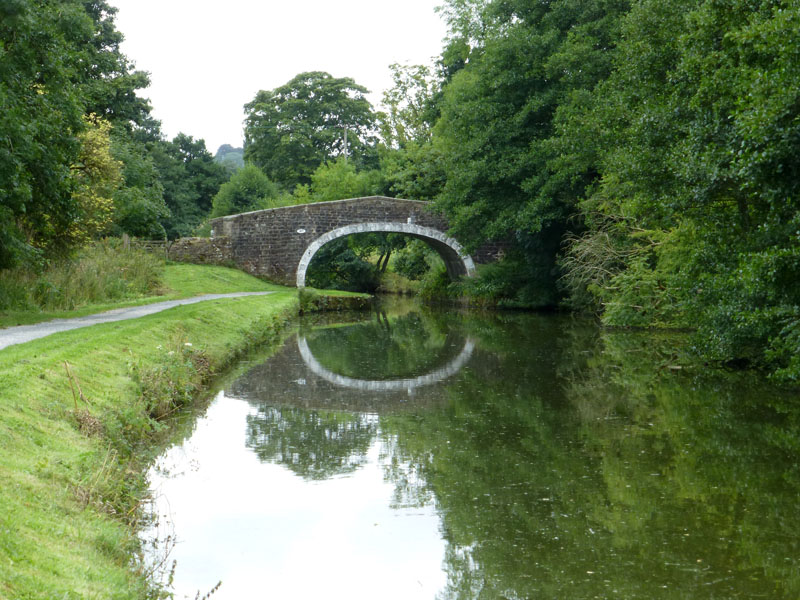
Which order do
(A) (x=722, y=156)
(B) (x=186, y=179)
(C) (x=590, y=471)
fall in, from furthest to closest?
(B) (x=186, y=179) < (A) (x=722, y=156) < (C) (x=590, y=471)

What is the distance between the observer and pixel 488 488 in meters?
6.09

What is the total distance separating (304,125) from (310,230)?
730 inches

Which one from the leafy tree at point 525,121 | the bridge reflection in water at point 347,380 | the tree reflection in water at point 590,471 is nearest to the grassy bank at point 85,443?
the bridge reflection in water at point 347,380

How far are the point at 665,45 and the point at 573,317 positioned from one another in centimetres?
1185

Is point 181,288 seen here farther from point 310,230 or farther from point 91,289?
point 310,230

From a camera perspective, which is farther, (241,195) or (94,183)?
(241,195)

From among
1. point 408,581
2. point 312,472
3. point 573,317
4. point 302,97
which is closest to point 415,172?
point 573,317

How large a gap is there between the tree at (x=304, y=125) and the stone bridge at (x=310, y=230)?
16666 mm

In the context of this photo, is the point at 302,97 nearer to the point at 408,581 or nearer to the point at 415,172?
the point at 415,172

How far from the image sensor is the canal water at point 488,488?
4.52 m

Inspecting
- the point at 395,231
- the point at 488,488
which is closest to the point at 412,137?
the point at 395,231

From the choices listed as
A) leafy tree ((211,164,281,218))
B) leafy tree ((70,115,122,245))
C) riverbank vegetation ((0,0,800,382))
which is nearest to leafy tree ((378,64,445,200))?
riverbank vegetation ((0,0,800,382))

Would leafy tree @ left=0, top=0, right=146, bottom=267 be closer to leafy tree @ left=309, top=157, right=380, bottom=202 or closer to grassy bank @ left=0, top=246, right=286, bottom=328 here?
grassy bank @ left=0, top=246, right=286, bottom=328

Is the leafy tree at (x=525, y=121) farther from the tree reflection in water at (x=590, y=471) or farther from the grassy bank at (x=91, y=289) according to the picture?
the tree reflection in water at (x=590, y=471)
